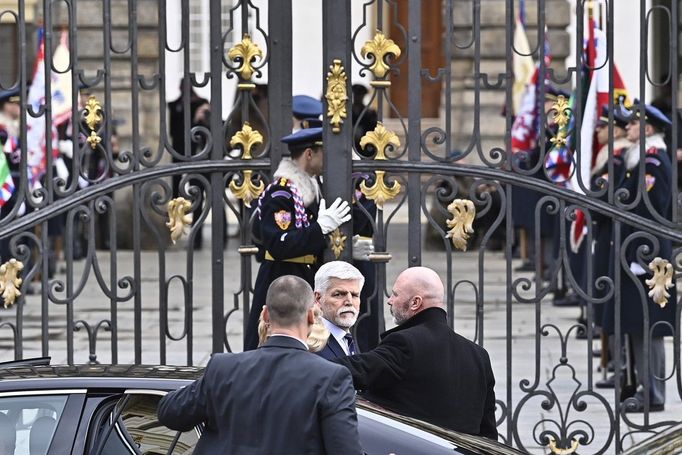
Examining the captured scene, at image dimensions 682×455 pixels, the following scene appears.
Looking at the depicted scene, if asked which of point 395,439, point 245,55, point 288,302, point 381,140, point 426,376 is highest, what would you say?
point 245,55

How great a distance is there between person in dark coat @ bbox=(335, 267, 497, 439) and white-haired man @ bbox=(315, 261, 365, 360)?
0.23 meters

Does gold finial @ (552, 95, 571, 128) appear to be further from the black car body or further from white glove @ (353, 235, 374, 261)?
the black car body

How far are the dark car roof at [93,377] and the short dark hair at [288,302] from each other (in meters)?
0.49

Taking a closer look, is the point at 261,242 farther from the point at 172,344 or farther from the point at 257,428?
the point at 172,344

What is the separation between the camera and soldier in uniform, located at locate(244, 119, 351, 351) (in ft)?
29.3

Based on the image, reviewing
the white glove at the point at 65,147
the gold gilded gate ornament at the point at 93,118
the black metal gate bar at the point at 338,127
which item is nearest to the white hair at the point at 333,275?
the black metal gate bar at the point at 338,127

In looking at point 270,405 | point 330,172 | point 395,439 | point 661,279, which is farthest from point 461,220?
point 270,405

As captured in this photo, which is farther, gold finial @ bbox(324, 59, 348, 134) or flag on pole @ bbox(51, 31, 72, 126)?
flag on pole @ bbox(51, 31, 72, 126)

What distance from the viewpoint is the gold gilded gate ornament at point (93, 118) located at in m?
9.20

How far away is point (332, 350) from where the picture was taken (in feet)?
24.6

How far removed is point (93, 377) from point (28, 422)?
297mm

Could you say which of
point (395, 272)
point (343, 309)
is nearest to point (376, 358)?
point (343, 309)

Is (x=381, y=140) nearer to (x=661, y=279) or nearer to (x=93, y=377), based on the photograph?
(x=661, y=279)

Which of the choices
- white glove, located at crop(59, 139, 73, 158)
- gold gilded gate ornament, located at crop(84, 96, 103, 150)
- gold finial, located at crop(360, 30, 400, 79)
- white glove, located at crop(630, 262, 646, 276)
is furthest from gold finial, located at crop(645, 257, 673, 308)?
white glove, located at crop(59, 139, 73, 158)
